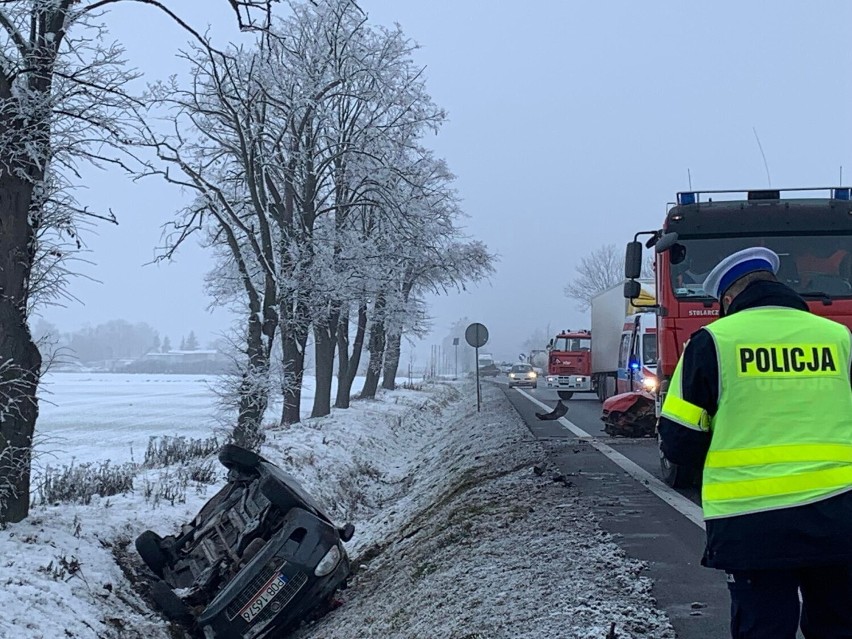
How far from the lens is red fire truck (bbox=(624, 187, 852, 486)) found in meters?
8.62

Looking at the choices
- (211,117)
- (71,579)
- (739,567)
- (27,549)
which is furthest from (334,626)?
(211,117)

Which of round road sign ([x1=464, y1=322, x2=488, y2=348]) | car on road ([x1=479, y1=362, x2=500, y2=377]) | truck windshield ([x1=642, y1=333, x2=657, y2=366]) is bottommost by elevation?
car on road ([x1=479, y1=362, x2=500, y2=377])

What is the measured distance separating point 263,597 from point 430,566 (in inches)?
57.0

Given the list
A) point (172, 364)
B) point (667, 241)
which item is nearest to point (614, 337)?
point (667, 241)

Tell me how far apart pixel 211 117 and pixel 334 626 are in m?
14.1

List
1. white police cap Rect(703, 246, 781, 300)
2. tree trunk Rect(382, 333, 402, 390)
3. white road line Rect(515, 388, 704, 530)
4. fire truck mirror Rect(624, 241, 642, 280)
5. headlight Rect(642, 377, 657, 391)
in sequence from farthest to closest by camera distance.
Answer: tree trunk Rect(382, 333, 402, 390)
headlight Rect(642, 377, 657, 391)
fire truck mirror Rect(624, 241, 642, 280)
white road line Rect(515, 388, 704, 530)
white police cap Rect(703, 246, 781, 300)

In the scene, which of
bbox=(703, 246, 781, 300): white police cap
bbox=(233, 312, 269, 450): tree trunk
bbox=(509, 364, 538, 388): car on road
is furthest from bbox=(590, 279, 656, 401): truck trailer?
bbox=(509, 364, 538, 388): car on road

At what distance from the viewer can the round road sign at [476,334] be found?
21.4 m

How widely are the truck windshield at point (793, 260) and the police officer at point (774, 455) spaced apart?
6.22 meters

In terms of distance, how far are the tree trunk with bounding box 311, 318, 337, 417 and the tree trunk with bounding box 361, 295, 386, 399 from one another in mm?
2857

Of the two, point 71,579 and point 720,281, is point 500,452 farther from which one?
point 720,281

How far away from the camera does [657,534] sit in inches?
249

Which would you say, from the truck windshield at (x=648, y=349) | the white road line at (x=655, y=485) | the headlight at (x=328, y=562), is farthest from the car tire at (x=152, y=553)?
the truck windshield at (x=648, y=349)

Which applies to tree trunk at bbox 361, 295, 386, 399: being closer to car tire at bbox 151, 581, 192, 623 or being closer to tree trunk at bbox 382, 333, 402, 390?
tree trunk at bbox 382, 333, 402, 390
